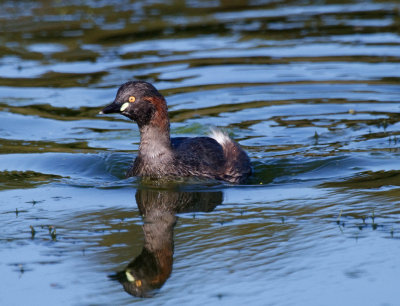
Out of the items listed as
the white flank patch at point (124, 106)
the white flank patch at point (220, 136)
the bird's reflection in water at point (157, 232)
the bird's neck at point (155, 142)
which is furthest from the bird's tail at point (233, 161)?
the white flank patch at point (124, 106)

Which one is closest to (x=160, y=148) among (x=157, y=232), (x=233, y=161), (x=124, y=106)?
(x=124, y=106)

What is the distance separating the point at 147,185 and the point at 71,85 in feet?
22.5

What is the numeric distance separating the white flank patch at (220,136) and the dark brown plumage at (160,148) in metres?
0.61

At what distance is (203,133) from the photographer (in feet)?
44.4

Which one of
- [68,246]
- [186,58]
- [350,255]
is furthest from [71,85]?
[350,255]

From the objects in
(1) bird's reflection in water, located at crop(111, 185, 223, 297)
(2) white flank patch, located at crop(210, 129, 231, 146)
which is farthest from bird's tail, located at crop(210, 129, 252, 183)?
(1) bird's reflection in water, located at crop(111, 185, 223, 297)

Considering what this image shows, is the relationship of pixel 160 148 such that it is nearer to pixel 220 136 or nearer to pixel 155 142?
pixel 155 142

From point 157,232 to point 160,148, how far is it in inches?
80.9

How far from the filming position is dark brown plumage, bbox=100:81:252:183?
1012 centimetres

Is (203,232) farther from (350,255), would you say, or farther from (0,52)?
(0,52)

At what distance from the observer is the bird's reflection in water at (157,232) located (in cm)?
729

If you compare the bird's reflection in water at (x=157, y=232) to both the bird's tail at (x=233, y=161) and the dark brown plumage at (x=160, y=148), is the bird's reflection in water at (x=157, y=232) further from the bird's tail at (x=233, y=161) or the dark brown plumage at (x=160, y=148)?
the bird's tail at (x=233, y=161)

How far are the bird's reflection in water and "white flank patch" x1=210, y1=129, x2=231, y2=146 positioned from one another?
1.53m

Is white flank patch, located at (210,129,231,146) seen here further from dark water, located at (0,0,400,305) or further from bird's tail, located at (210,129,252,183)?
dark water, located at (0,0,400,305)
